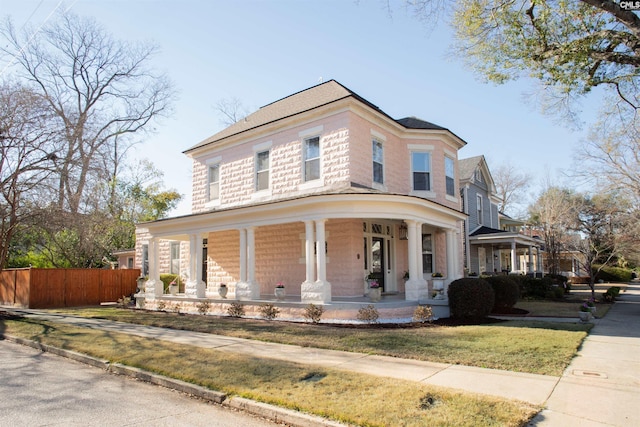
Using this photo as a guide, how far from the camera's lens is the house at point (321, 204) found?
1348cm

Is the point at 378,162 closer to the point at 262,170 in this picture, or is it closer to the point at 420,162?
the point at 420,162

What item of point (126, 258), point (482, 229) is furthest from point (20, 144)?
point (482, 229)

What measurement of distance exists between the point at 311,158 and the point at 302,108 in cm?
208

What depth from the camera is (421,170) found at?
1777cm

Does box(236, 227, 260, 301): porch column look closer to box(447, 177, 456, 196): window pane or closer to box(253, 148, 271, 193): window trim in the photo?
box(253, 148, 271, 193): window trim

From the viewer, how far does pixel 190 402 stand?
19.6 ft

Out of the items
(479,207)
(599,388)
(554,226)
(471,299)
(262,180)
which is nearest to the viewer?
(599,388)

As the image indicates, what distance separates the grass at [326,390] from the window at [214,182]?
10.9 meters

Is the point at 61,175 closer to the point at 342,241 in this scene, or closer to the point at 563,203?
the point at 342,241

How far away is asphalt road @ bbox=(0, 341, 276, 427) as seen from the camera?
5.17 metres

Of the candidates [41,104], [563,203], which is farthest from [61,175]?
[563,203]

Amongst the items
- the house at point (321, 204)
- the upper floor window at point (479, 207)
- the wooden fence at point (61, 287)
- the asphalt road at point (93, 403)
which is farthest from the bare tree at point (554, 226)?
the wooden fence at point (61, 287)

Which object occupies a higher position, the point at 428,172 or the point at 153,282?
the point at 428,172

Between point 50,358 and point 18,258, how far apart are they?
85.7ft
